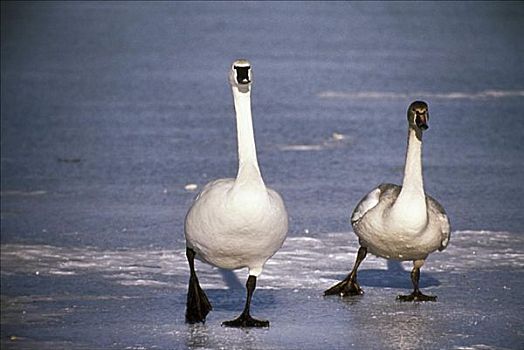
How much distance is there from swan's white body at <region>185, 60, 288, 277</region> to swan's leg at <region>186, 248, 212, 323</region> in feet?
0.48

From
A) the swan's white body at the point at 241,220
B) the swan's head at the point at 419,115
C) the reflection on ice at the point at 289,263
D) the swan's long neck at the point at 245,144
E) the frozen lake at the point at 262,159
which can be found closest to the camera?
the swan's white body at the point at 241,220

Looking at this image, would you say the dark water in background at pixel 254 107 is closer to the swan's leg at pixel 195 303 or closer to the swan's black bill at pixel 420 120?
the swan's black bill at pixel 420 120

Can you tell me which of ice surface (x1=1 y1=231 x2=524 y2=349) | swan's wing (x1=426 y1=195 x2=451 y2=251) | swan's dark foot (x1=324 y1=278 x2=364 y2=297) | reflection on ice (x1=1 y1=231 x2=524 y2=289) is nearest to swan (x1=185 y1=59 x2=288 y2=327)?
ice surface (x1=1 y1=231 x2=524 y2=349)

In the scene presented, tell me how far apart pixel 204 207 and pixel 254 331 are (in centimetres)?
62

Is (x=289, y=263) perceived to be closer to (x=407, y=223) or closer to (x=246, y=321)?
(x=407, y=223)

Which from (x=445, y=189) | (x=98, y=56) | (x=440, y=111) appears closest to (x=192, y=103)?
(x=440, y=111)

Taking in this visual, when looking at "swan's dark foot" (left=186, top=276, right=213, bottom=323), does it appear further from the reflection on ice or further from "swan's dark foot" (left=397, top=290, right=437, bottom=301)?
"swan's dark foot" (left=397, top=290, right=437, bottom=301)

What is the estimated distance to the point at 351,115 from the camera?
13.4 m

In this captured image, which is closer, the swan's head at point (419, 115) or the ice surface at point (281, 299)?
the ice surface at point (281, 299)

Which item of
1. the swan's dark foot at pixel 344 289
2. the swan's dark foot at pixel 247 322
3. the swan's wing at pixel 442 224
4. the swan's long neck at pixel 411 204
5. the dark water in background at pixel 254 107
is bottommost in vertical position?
the dark water in background at pixel 254 107

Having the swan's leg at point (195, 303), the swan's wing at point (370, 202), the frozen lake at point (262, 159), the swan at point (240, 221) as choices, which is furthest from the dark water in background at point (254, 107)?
the swan at point (240, 221)

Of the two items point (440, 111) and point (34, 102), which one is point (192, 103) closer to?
point (34, 102)

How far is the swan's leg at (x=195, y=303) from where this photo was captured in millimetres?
6720

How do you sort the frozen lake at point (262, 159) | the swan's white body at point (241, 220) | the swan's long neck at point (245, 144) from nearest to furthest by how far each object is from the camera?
the swan's white body at point (241, 220)
the swan's long neck at point (245, 144)
the frozen lake at point (262, 159)
